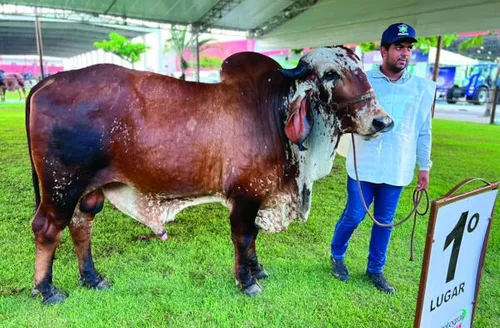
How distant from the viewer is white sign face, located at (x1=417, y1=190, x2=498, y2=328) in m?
1.54

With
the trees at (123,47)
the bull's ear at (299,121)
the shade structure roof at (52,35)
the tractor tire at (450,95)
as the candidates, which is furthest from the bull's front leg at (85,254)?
the trees at (123,47)

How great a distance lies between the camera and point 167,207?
8.35ft

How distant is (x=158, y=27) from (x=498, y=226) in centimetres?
1167

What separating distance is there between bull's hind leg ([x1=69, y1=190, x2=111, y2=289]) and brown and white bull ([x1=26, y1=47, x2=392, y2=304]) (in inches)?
0.4

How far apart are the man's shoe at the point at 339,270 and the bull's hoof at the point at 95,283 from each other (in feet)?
5.32

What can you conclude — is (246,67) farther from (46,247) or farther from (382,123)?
(46,247)

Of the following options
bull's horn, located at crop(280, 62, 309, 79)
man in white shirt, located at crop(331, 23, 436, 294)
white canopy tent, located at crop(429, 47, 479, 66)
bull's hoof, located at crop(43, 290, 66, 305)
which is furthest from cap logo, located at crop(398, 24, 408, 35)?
white canopy tent, located at crop(429, 47, 479, 66)

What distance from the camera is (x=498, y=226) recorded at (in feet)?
12.8

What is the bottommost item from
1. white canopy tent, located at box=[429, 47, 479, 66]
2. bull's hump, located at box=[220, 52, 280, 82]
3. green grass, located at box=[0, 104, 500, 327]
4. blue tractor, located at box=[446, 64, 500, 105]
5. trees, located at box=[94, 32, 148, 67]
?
green grass, located at box=[0, 104, 500, 327]

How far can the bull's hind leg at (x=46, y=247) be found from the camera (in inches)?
93.6

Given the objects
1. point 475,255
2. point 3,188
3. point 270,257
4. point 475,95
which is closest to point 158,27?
point 3,188

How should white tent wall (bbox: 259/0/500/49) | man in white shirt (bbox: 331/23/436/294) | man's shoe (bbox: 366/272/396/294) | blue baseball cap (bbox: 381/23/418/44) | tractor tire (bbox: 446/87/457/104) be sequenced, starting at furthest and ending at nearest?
→ tractor tire (bbox: 446/87/457/104)
white tent wall (bbox: 259/0/500/49)
man's shoe (bbox: 366/272/396/294)
man in white shirt (bbox: 331/23/436/294)
blue baseball cap (bbox: 381/23/418/44)

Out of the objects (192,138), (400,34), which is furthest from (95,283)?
(400,34)

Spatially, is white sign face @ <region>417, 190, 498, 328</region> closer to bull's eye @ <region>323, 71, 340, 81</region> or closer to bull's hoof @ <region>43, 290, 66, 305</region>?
bull's eye @ <region>323, 71, 340, 81</region>
